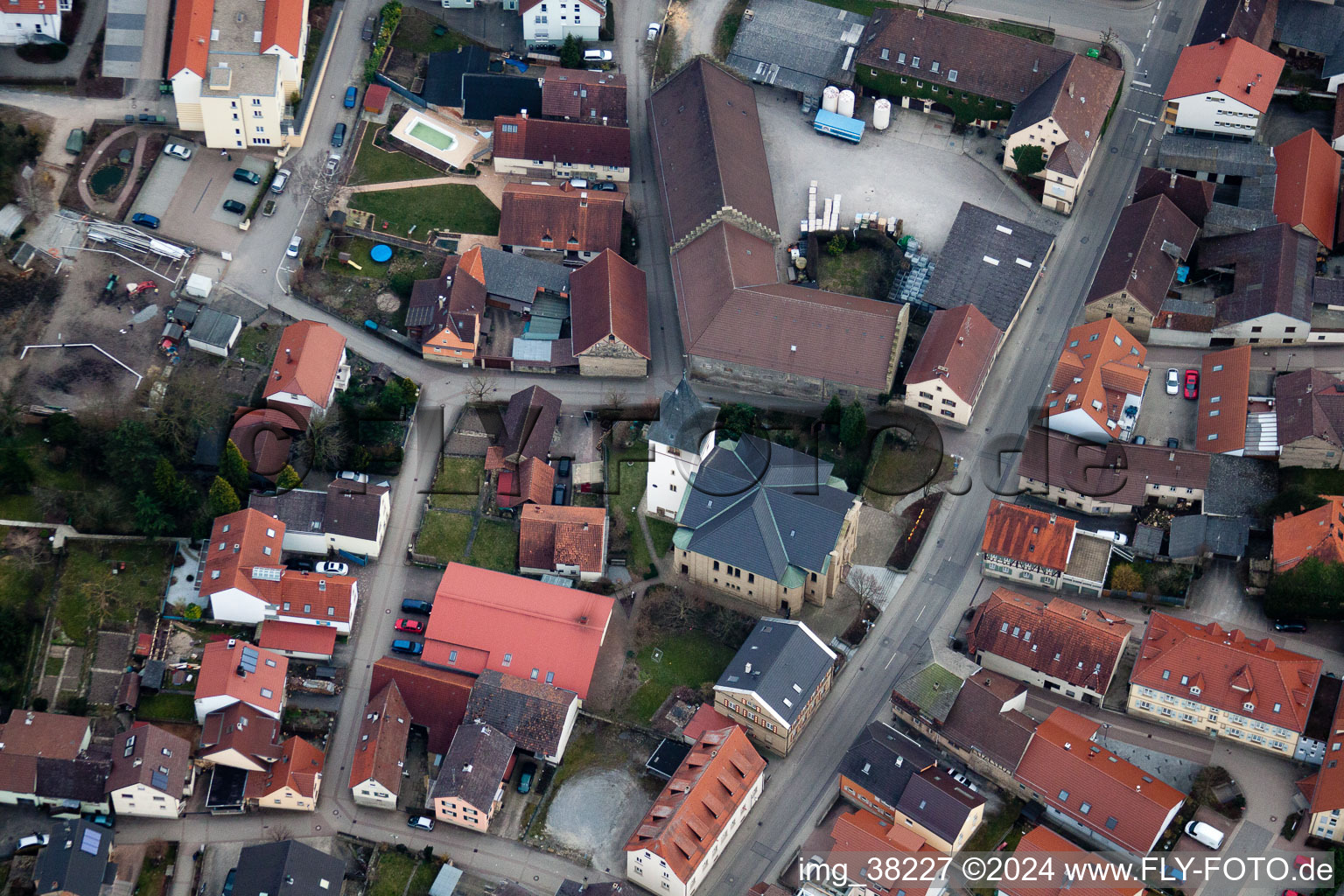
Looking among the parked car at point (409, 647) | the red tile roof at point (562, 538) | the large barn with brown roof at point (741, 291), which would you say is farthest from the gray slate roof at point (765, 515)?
the parked car at point (409, 647)

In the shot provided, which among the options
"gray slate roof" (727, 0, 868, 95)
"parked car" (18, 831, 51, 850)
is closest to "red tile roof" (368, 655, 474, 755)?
"parked car" (18, 831, 51, 850)

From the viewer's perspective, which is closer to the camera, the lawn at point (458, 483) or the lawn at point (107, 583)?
the lawn at point (107, 583)

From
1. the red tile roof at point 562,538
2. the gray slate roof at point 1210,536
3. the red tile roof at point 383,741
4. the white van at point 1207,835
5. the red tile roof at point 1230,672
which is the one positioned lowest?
the red tile roof at point 383,741

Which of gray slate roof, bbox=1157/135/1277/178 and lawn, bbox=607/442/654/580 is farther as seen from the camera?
gray slate roof, bbox=1157/135/1277/178

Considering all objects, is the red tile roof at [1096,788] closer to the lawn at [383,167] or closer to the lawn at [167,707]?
the lawn at [167,707]

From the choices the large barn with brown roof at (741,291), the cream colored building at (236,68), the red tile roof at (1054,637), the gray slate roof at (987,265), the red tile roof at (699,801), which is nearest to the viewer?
the red tile roof at (699,801)

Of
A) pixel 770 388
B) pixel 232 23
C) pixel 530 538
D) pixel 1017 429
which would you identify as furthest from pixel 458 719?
pixel 232 23

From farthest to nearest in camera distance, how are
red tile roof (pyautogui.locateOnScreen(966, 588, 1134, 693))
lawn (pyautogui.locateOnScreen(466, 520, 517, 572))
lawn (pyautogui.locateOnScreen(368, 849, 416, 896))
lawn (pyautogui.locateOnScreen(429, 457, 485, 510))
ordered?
lawn (pyautogui.locateOnScreen(429, 457, 485, 510))
lawn (pyautogui.locateOnScreen(466, 520, 517, 572))
red tile roof (pyautogui.locateOnScreen(966, 588, 1134, 693))
lawn (pyautogui.locateOnScreen(368, 849, 416, 896))

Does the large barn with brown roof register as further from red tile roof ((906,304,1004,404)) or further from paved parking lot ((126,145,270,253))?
paved parking lot ((126,145,270,253))
